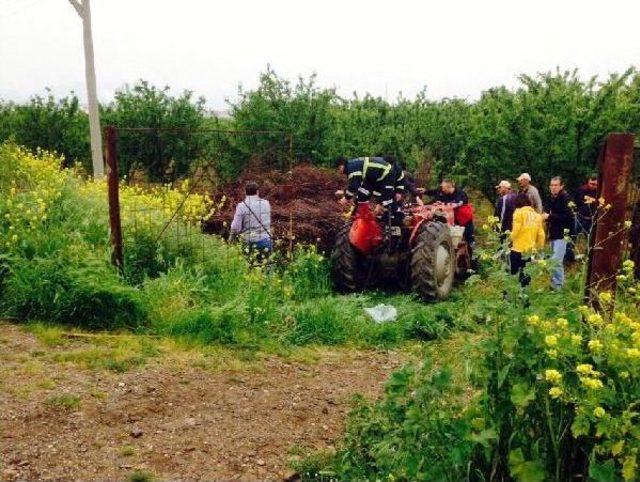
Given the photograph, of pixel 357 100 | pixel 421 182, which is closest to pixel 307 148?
pixel 421 182

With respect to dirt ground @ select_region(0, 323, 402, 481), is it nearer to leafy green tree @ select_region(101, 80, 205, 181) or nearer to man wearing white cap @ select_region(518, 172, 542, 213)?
man wearing white cap @ select_region(518, 172, 542, 213)

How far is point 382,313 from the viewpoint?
7141mm

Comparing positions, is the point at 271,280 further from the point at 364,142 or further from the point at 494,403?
the point at 364,142

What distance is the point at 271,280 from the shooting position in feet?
24.3

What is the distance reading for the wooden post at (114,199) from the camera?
665cm

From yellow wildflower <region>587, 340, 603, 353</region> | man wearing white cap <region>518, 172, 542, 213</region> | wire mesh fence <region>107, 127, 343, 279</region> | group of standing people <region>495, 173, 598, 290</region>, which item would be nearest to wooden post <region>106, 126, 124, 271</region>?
wire mesh fence <region>107, 127, 343, 279</region>

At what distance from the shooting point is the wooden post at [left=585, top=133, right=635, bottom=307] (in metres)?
3.38

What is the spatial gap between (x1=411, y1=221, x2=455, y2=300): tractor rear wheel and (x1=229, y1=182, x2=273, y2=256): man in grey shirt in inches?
76.7

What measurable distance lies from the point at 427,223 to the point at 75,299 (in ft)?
13.6

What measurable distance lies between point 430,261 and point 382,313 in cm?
95

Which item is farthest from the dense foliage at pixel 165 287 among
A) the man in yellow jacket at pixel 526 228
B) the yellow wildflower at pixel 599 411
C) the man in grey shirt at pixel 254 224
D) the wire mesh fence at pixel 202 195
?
the yellow wildflower at pixel 599 411

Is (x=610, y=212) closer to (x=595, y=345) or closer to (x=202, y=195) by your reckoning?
(x=595, y=345)

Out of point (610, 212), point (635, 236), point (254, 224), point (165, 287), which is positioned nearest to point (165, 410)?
point (165, 287)

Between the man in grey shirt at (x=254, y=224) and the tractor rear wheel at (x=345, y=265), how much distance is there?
3.11ft
